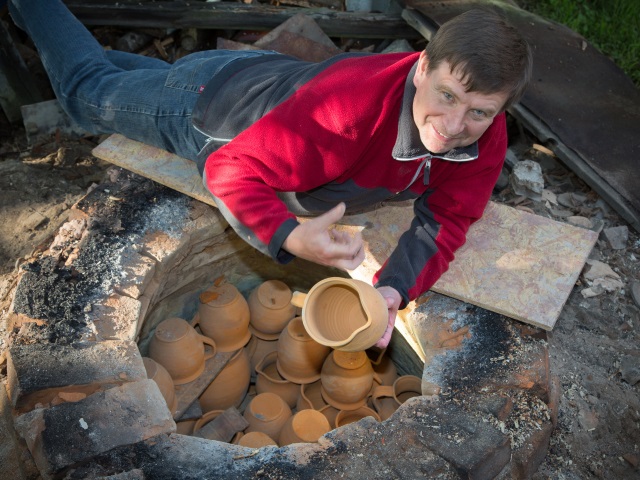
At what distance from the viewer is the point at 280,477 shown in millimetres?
2236

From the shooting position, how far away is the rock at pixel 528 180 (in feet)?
12.3

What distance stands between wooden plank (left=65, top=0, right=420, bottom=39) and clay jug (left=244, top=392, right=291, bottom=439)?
2746 mm

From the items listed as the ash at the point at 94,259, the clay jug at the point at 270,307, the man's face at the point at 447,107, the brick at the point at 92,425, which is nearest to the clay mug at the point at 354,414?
the clay jug at the point at 270,307

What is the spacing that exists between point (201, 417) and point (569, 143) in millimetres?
2703

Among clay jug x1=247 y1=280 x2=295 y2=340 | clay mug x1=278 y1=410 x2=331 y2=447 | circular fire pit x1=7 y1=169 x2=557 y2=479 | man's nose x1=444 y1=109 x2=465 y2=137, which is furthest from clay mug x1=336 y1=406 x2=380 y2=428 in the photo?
man's nose x1=444 y1=109 x2=465 y2=137

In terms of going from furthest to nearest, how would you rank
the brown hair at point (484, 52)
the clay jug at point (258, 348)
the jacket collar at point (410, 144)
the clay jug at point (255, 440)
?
1. the clay jug at point (258, 348)
2. the clay jug at point (255, 440)
3. the jacket collar at point (410, 144)
4. the brown hair at point (484, 52)

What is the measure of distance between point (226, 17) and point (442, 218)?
8.39 feet

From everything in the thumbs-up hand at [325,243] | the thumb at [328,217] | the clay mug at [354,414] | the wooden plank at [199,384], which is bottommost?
the clay mug at [354,414]

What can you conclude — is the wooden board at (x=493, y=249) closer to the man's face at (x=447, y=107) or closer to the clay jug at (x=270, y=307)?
the clay jug at (x=270, y=307)

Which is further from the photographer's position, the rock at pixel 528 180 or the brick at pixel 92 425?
the rock at pixel 528 180

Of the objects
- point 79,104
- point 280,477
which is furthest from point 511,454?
point 79,104

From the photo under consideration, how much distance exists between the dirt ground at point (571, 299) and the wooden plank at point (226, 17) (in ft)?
2.93

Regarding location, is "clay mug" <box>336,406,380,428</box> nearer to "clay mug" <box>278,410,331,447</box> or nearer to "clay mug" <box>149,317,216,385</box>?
"clay mug" <box>278,410,331,447</box>

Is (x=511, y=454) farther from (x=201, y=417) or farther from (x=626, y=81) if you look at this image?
(x=626, y=81)
